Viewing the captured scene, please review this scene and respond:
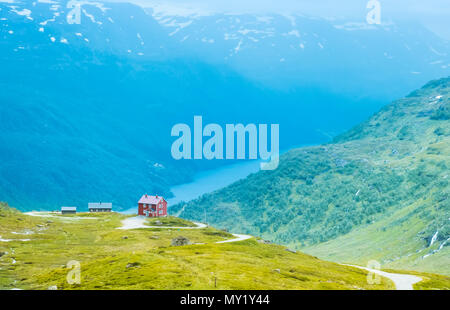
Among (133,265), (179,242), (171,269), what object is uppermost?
(179,242)

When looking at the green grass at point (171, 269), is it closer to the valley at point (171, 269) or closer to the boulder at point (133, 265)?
the valley at point (171, 269)

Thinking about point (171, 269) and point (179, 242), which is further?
point (179, 242)

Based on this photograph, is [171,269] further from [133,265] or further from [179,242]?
[179,242]

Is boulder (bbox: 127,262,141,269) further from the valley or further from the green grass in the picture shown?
the green grass

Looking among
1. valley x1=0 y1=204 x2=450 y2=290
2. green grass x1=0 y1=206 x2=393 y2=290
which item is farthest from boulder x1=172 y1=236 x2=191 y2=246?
green grass x1=0 y1=206 x2=393 y2=290

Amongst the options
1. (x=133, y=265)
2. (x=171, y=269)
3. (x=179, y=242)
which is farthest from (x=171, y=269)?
(x=179, y=242)

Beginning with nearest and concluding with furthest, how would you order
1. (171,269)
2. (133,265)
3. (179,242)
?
(171,269) → (133,265) → (179,242)

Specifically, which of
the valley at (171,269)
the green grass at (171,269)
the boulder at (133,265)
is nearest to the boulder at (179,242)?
the valley at (171,269)

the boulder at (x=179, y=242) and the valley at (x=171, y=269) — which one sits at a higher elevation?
the boulder at (x=179, y=242)
